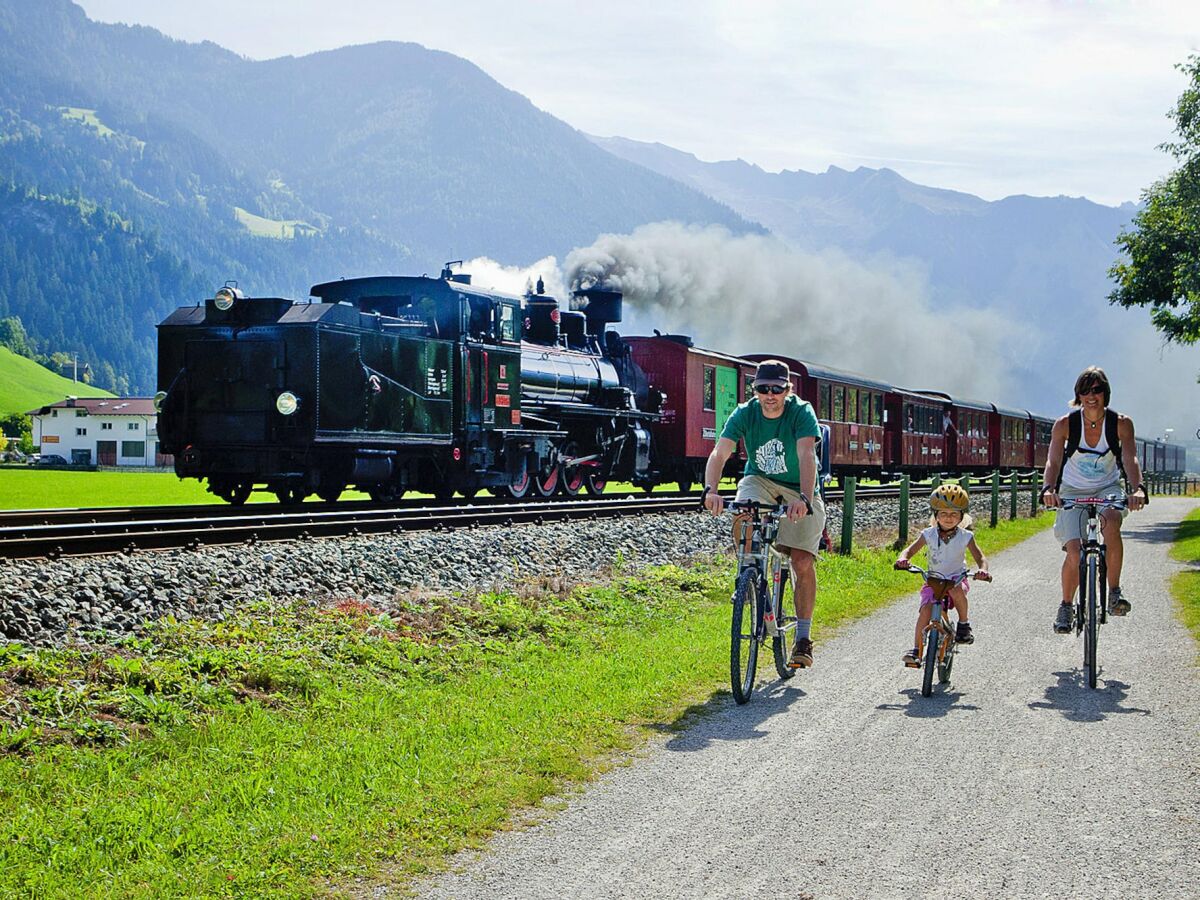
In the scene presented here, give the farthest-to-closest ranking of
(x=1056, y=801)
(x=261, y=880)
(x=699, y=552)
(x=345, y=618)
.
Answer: (x=699, y=552) < (x=345, y=618) < (x=1056, y=801) < (x=261, y=880)

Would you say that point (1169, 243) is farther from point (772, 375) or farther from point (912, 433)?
point (772, 375)

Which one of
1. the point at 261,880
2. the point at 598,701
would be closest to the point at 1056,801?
the point at 598,701

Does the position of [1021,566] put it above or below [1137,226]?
below

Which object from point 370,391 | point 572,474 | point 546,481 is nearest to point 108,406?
point 572,474

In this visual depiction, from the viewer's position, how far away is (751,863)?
423 centimetres

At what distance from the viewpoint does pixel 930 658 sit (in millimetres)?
7156

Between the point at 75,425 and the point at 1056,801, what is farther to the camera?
the point at 75,425

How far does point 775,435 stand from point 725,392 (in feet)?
72.5

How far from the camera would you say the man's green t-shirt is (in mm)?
7246

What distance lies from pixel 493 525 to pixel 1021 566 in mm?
7073

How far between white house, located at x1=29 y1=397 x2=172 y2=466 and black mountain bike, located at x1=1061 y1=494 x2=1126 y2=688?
10563 cm

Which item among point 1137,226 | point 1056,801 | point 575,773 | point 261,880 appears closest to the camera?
point 261,880

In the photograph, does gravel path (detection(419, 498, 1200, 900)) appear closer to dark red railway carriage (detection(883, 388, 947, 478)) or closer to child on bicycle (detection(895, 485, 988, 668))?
child on bicycle (detection(895, 485, 988, 668))

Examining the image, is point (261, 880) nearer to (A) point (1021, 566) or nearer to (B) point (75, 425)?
(A) point (1021, 566)
